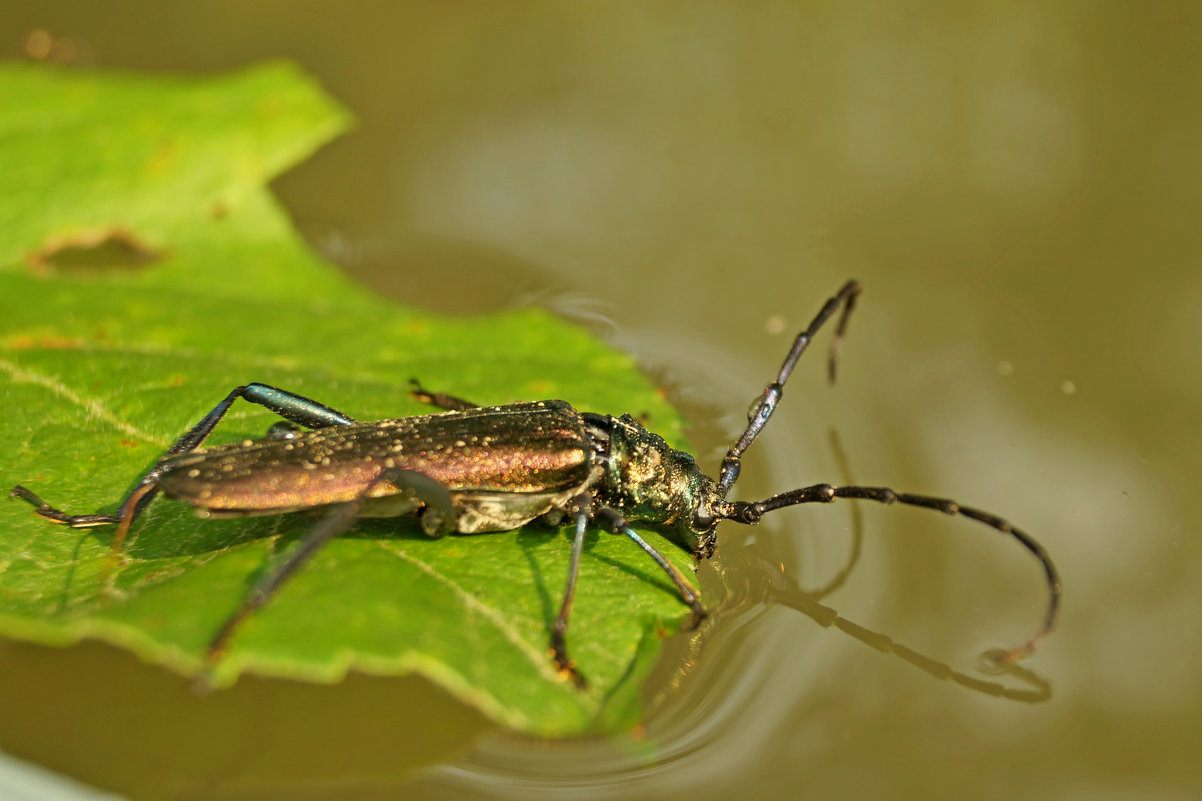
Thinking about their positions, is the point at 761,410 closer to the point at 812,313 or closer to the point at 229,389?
the point at 812,313

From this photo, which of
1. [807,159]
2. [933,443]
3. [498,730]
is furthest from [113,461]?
[807,159]

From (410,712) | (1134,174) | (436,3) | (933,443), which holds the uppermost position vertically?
Result: (1134,174)

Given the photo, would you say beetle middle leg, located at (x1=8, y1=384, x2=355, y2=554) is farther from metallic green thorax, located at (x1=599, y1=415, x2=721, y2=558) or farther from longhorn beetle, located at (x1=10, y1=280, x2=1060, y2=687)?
metallic green thorax, located at (x1=599, y1=415, x2=721, y2=558)

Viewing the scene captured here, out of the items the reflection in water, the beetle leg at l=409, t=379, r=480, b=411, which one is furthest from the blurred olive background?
the beetle leg at l=409, t=379, r=480, b=411

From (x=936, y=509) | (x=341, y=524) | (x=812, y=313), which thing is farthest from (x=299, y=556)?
(x=812, y=313)

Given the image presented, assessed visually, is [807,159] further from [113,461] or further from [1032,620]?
[113,461]

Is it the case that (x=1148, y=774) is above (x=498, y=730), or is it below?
above

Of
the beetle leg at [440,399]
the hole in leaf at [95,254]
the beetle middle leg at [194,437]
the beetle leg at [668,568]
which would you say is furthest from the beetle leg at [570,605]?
the hole in leaf at [95,254]
